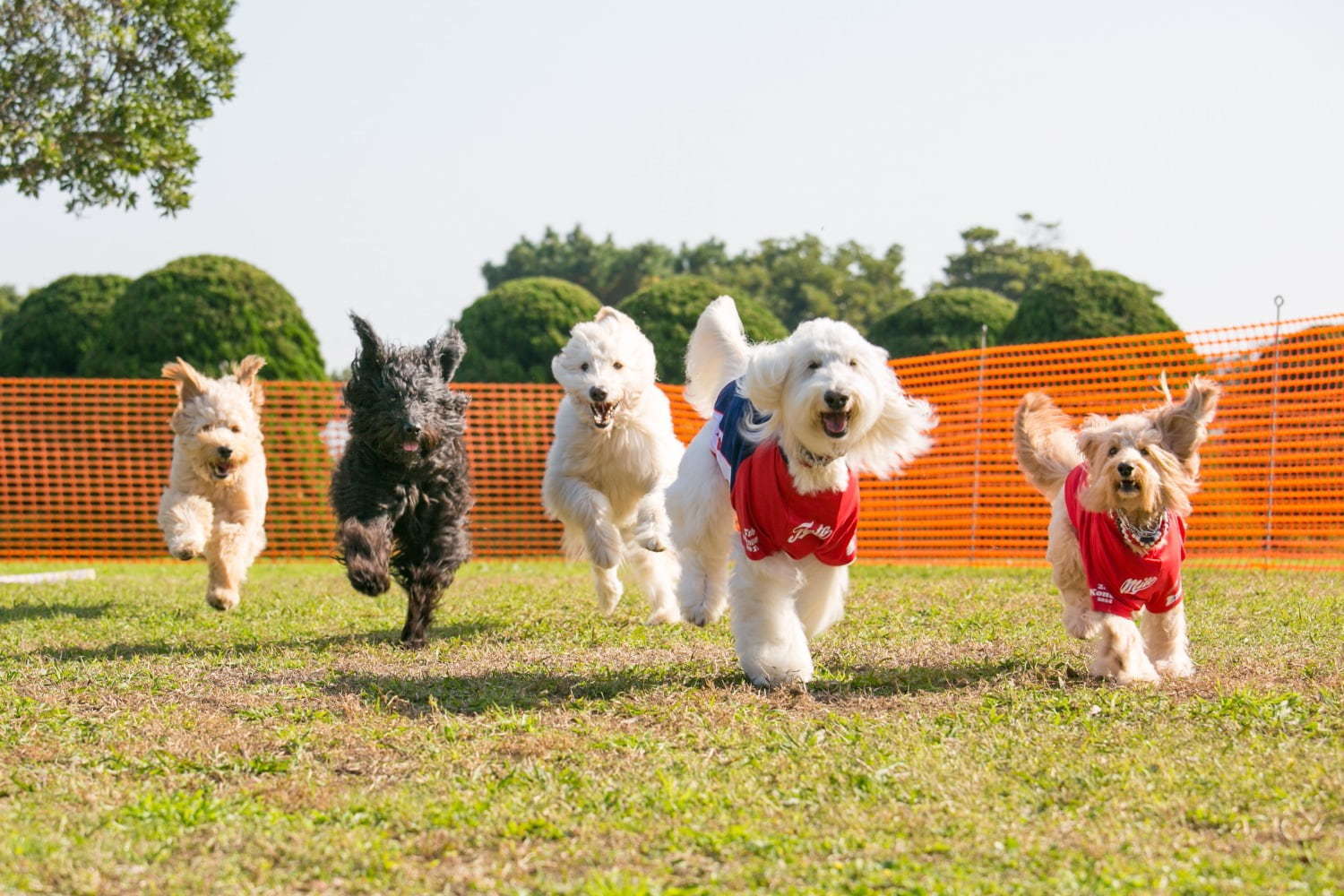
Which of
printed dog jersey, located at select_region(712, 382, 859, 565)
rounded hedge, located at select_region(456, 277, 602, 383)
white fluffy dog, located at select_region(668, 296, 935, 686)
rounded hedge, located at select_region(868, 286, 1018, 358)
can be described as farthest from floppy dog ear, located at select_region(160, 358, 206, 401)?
rounded hedge, located at select_region(868, 286, 1018, 358)

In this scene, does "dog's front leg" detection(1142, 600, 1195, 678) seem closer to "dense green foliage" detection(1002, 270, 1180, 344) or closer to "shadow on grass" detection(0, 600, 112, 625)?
"shadow on grass" detection(0, 600, 112, 625)

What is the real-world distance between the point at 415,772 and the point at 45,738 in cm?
→ 153

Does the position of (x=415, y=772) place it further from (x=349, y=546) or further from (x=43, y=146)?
(x=43, y=146)

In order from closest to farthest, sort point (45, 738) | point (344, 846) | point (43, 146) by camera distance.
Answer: point (344, 846) < point (45, 738) < point (43, 146)

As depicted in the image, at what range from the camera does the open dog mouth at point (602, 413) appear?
7879 millimetres

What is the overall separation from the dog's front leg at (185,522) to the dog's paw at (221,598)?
0.28 m

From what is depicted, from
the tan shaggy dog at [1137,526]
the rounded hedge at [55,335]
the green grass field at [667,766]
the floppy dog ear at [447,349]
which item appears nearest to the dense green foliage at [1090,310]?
the green grass field at [667,766]

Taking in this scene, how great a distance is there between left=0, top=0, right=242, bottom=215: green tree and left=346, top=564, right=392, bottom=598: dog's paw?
7261 millimetres

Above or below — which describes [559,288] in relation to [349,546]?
above

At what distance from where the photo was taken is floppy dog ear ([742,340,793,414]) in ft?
18.3

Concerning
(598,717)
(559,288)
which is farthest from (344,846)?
(559,288)

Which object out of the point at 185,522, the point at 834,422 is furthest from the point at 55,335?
the point at 834,422

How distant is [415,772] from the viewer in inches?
171

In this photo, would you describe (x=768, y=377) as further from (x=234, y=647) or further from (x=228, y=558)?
(x=228, y=558)
